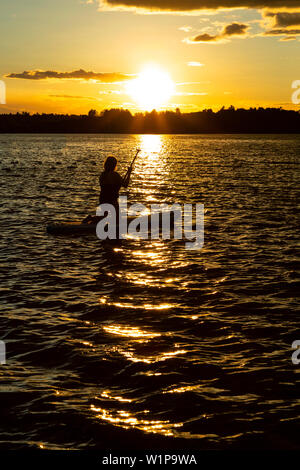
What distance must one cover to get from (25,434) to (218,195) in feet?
95.3

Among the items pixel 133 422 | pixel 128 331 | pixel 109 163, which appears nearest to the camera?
pixel 133 422

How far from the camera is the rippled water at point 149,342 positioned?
23.6ft

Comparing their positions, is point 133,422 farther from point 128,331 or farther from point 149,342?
point 128,331

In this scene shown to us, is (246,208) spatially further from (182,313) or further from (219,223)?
(182,313)

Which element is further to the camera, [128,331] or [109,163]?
[109,163]

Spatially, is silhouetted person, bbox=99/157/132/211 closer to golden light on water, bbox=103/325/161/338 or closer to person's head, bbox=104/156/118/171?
person's head, bbox=104/156/118/171

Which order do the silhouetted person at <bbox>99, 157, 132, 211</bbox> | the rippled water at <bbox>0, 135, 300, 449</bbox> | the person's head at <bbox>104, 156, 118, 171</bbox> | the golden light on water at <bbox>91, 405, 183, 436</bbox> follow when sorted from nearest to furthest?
the golden light on water at <bbox>91, 405, 183, 436</bbox> → the rippled water at <bbox>0, 135, 300, 449</bbox> → the person's head at <bbox>104, 156, 118, 171</bbox> → the silhouetted person at <bbox>99, 157, 132, 211</bbox>

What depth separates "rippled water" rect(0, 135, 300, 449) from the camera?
7.20 meters

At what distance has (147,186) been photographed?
43.7m

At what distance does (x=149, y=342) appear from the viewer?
9875 millimetres

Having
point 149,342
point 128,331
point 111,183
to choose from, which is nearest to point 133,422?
point 149,342

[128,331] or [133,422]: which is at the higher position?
[128,331]

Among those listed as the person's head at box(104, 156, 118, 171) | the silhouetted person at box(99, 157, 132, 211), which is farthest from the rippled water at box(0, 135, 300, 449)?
the person's head at box(104, 156, 118, 171)

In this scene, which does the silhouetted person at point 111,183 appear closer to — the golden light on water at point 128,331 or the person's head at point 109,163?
the person's head at point 109,163
